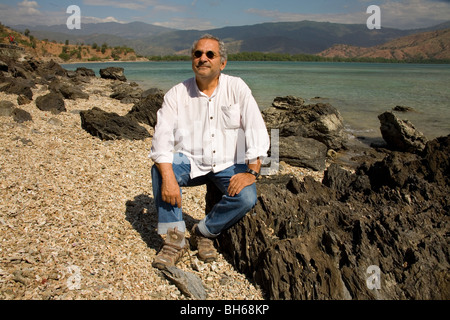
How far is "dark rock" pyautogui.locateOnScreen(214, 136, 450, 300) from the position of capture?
2906 mm

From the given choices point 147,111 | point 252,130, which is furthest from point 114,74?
point 252,130

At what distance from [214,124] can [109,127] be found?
20.3 ft

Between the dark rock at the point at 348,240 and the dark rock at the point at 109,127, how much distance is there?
5686mm

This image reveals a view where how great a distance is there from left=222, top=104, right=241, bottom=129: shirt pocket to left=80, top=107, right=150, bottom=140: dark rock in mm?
5977

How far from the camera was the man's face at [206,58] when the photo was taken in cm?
379

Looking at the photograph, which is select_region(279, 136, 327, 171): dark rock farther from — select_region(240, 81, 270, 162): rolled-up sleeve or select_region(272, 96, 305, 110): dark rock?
select_region(272, 96, 305, 110): dark rock

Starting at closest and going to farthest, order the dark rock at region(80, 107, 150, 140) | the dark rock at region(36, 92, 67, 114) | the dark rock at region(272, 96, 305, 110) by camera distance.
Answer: the dark rock at region(80, 107, 150, 140)
the dark rock at region(36, 92, 67, 114)
the dark rock at region(272, 96, 305, 110)

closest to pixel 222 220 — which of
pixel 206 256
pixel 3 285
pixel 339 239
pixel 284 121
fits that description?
pixel 206 256

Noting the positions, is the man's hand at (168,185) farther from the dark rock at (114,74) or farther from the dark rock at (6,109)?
the dark rock at (114,74)

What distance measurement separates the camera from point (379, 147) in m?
11.7

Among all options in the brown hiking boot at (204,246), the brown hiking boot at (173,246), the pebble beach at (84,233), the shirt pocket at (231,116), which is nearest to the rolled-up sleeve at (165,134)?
the shirt pocket at (231,116)

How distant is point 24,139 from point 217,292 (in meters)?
6.78

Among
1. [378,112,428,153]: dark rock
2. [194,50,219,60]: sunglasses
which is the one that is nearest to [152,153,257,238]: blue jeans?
[194,50,219,60]: sunglasses

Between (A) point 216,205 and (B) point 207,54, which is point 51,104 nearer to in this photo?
(B) point 207,54
